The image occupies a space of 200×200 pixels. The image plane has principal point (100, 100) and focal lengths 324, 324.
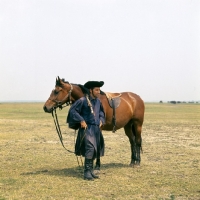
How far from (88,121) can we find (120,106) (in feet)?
5.32

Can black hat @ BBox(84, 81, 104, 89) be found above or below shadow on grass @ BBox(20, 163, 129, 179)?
above

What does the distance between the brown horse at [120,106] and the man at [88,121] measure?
0.42 meters

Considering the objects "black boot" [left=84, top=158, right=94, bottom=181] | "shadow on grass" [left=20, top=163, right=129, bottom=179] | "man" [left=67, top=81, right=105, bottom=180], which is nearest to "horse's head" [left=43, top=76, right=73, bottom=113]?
"man" [left=67, top=81, right=105, bottom=180]

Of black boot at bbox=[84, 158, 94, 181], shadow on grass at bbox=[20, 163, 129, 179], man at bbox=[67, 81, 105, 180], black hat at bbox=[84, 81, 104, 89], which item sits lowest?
shadow on grass at bbox=[20, 163, 129, 179]

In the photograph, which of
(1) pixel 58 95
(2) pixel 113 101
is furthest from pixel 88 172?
(2) pixel 113 101

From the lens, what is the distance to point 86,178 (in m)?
7.66

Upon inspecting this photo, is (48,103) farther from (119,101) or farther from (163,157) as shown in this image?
(163,157)

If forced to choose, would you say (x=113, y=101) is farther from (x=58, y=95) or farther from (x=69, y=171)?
(x=69, y=171)

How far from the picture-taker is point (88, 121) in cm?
770

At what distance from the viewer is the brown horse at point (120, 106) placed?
316 inches

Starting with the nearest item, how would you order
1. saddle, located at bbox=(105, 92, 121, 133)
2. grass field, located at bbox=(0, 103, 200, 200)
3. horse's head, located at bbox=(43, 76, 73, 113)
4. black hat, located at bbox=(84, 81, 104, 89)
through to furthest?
grass field, located at bbox=(0, 103, 200, 200), black hat, located at bbox=(84, 81, 104, 89), horse's head, located at bbox=(43, 76, 73, 113), saddle, located at bbox=(105, 92, 121, 133)

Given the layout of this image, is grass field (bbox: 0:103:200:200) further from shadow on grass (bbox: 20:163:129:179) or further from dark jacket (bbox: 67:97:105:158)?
dark jacket (bbox: 67:97:105:158)

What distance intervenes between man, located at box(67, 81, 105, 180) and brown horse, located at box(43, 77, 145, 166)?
42 centimetres

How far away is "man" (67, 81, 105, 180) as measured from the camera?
7586 mm
